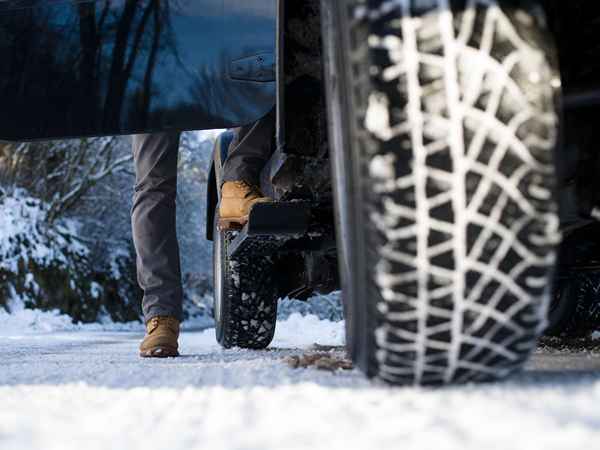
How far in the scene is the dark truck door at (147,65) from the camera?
2.09m

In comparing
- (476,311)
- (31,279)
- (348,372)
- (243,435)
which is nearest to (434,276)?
(476,311)

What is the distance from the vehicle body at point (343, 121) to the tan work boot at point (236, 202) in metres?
0.07

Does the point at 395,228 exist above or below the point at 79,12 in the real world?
below

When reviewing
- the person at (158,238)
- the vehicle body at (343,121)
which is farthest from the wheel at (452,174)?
the person at (158,238)

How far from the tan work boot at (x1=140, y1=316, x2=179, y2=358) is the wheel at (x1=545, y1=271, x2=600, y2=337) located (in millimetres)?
1344

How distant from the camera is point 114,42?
2111 mm

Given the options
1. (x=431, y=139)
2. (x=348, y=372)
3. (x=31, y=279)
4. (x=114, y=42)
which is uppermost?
(x=114, y=42)

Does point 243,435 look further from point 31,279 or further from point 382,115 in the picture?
point 31,279

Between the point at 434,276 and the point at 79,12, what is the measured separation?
4.92 ft

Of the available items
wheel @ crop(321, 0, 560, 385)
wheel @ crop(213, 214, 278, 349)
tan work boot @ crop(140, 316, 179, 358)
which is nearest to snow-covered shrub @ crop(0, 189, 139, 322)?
wheel @ crop(213, 214, 278, 349)

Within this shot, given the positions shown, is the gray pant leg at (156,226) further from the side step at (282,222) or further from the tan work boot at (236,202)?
the side step at (282,222)

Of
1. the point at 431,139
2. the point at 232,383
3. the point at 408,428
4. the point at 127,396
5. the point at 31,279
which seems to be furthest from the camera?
the point at 31,279

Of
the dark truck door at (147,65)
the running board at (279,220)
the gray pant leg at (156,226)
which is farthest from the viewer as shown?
the gray pant leg at (156,226)

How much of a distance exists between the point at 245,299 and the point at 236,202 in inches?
22.0
